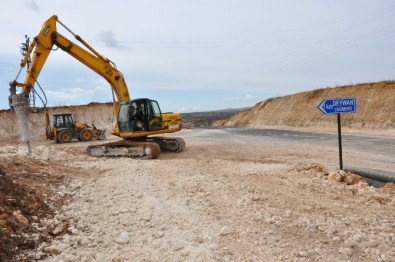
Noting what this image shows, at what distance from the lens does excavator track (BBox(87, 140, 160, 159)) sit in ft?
49.9

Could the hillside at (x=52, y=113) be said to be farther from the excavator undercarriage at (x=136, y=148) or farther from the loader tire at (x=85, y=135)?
the excavator undercarriage at (x=136, y=148)

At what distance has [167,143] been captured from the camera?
1798 cm

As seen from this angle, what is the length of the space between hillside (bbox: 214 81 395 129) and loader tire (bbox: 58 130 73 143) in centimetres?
2392

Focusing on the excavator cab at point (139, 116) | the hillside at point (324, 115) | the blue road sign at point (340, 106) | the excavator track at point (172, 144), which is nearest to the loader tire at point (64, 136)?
the excavator track at point (172, 144)

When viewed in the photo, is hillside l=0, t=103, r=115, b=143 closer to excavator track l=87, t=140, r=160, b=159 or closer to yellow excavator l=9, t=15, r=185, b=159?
yellow excavator l=9, t=15, r=185, b=159

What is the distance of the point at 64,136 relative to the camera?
2698cm

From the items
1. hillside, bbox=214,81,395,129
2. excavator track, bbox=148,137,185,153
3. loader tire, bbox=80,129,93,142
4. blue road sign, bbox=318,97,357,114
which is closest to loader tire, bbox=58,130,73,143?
loader tire, bbox=80,129,93,142

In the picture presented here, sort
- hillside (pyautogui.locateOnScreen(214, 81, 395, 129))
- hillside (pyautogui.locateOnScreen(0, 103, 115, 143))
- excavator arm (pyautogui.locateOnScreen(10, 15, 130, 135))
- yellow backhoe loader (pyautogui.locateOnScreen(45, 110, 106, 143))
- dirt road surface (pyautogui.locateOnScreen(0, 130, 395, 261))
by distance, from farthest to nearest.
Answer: hillside (pyautogui.locateOnScreen(0, 103, 115, 143)), hillside (pyautogui.locateOnScreen(214, 81, 395, 129)), yellow backhoe loader (pyautogui.locateOnScreen(45, 110, 106, 143)), excavator arm (pyautogui.locateOnScreen(10, 15, 130, 135)), dirt road surface (pyautogui.locateOnScreen(0, 130, 395, 261))

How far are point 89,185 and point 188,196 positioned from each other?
9.17ft

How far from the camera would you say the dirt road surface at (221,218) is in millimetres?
5062

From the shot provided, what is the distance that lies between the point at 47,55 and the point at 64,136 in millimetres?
12128

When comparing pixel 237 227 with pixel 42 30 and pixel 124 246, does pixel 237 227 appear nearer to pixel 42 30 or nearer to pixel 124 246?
pixel 124 246

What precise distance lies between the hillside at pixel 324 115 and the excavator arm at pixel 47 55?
22.5 m

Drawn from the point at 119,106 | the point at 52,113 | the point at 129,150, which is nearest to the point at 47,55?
the point at 119,106
